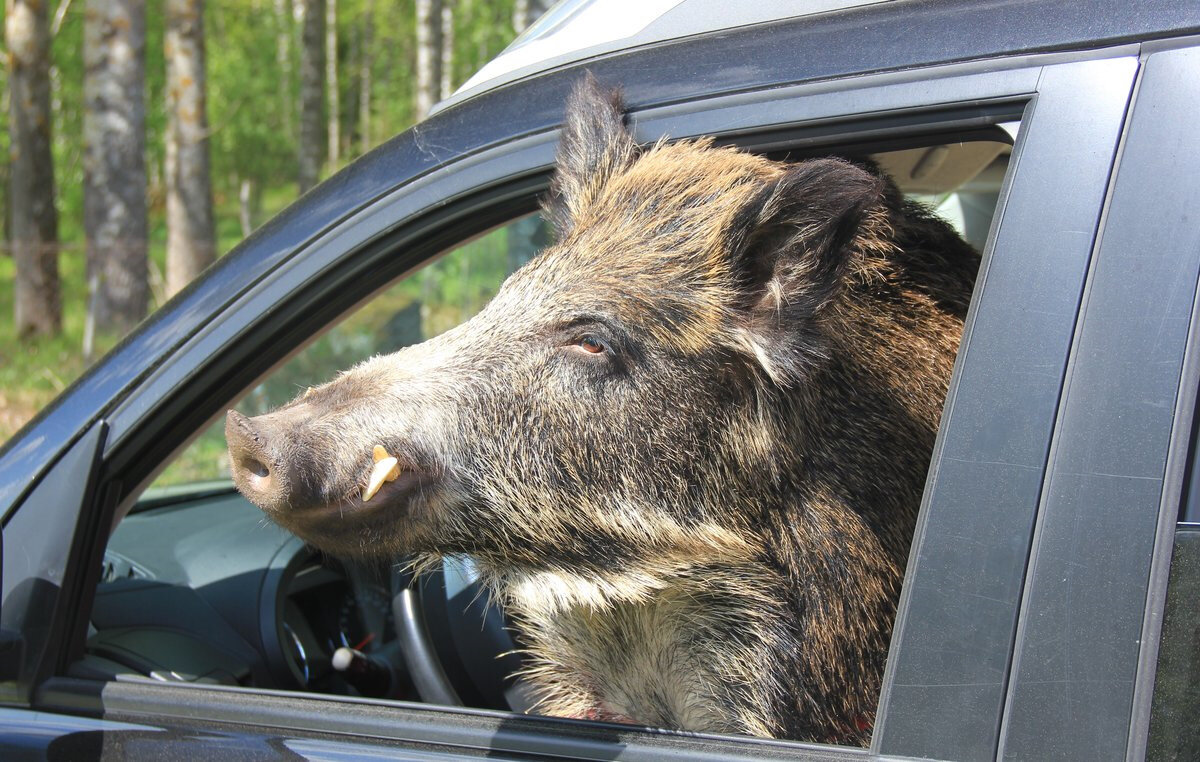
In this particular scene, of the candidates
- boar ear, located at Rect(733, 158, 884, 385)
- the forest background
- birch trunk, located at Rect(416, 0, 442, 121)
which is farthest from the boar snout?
birch trunk, located at Rect(416, 0, 442, 121)

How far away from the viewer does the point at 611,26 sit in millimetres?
1845

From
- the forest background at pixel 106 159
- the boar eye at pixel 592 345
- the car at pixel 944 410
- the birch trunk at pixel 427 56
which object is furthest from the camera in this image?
the birch trunk at pixel 427 56

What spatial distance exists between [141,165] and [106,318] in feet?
5.11

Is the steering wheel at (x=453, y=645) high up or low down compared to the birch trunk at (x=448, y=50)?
down

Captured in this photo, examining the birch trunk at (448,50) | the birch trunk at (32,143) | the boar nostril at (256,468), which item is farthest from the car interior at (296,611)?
the birch trunk at (448,50)

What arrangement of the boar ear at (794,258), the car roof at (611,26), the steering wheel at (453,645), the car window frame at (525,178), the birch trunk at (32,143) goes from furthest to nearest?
the birch trunk at (32,143)
the steering wheel at (453,645)
the boar ear at (794,258)
the car roof at (611,26)
the car window frame at (525,178)

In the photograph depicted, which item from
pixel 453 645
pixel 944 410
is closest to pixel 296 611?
pixel 453 645

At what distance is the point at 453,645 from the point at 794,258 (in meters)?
1.12

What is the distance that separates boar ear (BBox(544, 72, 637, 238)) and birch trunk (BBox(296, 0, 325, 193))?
17.0 m

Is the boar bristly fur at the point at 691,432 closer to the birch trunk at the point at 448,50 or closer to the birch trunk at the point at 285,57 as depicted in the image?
the birch trunk at the point at 448,50

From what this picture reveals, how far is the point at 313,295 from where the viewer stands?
1772 mm

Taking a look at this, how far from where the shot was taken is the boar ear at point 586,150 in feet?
5.81

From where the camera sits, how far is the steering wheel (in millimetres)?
2369

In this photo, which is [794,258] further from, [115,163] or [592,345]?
[115,163]
